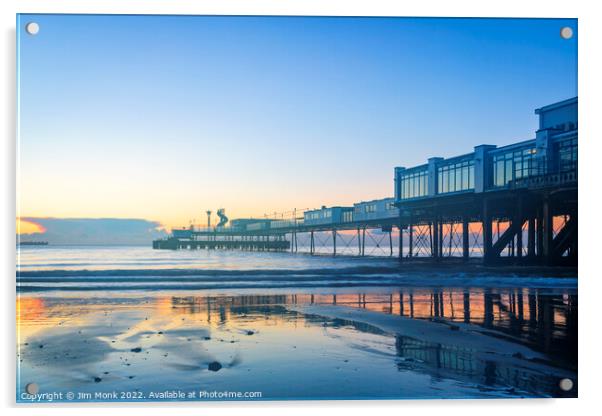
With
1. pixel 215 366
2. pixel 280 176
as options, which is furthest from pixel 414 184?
pixel 215 366

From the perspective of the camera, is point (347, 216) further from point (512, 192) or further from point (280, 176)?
point (280, 176)

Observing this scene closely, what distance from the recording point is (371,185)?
12492 mm

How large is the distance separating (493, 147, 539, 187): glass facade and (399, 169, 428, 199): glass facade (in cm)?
257

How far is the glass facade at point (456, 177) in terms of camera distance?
65.9 ft

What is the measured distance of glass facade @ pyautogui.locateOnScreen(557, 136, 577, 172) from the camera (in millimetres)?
15302

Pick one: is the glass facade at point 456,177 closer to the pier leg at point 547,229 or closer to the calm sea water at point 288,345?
the pier leg at point 547,229

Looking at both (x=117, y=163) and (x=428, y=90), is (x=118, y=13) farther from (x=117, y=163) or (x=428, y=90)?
(x=428, y=90)

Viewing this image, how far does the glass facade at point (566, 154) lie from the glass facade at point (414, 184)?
4953 mm

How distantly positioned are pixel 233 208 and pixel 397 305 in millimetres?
4298

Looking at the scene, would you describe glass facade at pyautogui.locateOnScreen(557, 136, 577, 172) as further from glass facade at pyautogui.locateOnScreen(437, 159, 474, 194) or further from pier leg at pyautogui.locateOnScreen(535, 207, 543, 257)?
glass facade at pyautogui.locateOnScreen(437, 159, 474, 194)

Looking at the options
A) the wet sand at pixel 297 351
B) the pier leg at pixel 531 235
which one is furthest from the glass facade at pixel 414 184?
the wet sand at pixel 297 351

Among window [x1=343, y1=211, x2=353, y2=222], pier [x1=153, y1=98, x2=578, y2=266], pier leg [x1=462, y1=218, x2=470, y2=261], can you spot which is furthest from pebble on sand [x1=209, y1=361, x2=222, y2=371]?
window [x1=343, y1=211, x2=353, y2=222]

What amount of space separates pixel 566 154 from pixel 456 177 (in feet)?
17.7
